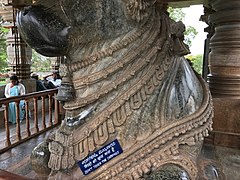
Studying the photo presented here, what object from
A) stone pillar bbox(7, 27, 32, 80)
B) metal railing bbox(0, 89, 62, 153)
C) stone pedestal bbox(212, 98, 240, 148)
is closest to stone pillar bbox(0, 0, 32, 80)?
stone pillar bbox(7, 27, 32, 80)

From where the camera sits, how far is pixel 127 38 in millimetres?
720

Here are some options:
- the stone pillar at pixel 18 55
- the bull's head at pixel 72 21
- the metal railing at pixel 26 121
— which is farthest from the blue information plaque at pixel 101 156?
the stone pillar at pixel 18 55

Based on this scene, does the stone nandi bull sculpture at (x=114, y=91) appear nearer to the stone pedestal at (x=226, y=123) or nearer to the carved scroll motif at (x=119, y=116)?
the carved scroll motif at (x=119, y=116)

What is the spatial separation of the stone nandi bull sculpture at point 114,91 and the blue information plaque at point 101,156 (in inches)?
0.4

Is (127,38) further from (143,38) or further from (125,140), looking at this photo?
(125,140)

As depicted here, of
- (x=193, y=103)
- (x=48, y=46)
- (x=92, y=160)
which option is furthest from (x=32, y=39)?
(x=193, y=103)

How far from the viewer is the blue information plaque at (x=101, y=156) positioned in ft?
2.29

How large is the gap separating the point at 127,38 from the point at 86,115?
10.0 inches

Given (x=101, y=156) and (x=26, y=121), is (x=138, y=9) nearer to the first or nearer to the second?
(x=101, y=156)

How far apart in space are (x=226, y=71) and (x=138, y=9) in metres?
1.39

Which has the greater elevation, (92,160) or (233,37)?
(233,37)

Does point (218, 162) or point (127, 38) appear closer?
point (127, 38)

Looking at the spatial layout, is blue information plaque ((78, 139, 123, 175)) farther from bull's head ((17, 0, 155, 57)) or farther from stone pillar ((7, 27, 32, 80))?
stone pillar ((7, 27, 32, 80))

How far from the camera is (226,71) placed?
6.16 ft
